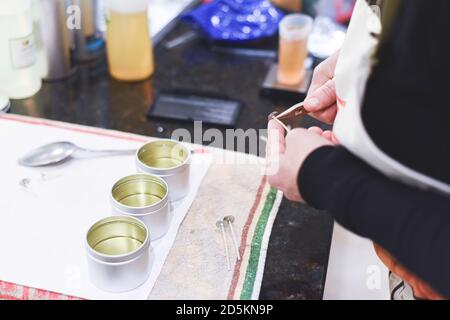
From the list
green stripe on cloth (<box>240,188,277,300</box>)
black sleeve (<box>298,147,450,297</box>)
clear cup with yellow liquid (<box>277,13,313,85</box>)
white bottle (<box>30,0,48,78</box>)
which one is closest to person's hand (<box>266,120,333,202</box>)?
black sleeve (<box>298,147,450,297</box>)

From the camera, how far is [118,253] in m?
0.73

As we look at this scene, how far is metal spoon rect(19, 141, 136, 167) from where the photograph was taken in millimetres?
898

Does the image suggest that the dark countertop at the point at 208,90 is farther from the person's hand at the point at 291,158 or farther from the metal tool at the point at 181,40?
the person's hand at the point at 291,158

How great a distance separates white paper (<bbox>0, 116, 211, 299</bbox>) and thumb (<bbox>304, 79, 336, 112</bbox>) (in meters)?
0.22

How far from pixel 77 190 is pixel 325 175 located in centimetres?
41

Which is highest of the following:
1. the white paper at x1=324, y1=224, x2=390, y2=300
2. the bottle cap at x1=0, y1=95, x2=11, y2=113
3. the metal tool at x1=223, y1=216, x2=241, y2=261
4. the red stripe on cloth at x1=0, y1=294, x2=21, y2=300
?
the metal tool at x1=223, y1=216, x2=241, y2=261

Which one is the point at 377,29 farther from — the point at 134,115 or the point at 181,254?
the point at 134,115

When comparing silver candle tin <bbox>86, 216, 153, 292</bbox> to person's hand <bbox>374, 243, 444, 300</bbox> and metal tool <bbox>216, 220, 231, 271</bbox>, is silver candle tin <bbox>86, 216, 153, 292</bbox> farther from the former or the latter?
person's hand <bbox>374, 243, 444, 300</bbox>

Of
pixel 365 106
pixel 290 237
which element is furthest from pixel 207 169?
pixel 365 106

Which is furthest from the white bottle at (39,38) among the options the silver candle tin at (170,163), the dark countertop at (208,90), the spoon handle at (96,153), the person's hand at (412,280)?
the person's hand at (412,280)

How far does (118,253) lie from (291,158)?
0.25 m

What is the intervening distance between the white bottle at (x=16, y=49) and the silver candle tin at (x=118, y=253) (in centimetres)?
48

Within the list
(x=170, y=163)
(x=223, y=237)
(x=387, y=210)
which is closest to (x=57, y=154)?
(x=170, y=163)
